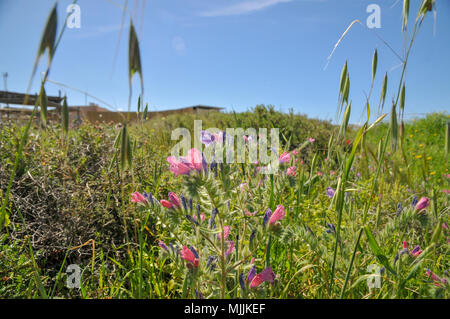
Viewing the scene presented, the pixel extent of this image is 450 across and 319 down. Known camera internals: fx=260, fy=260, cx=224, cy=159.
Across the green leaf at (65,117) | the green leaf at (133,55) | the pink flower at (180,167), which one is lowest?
the pink flower at (180,167)

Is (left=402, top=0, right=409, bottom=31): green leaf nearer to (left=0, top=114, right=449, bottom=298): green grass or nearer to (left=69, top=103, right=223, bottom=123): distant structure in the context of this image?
(left=0, top=114, right=449, bottom=298): green grass

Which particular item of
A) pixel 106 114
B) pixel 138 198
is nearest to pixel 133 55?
pixel 138 198

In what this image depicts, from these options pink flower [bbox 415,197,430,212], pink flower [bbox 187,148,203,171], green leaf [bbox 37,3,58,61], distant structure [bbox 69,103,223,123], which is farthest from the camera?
distant structure [bbox 69,103,223,123]

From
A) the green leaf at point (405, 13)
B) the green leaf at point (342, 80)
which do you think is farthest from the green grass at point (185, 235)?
the green leaf at point (405, 13)

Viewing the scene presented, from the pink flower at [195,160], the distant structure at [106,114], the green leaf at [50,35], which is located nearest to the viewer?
the green leaf at [50,35]

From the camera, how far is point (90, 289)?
1.22 metres

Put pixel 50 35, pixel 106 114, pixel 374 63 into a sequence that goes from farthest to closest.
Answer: pixel 106 114 → pixel 374 63 → pixel 50 35

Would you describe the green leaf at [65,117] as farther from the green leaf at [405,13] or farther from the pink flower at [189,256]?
the green leaf at [405,13]

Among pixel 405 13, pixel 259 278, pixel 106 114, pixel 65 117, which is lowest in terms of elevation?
pixel 259 278

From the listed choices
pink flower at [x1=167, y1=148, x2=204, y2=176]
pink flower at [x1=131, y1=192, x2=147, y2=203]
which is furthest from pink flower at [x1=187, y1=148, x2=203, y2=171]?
pink flower at [x1=131, y1=192, x2=147, y2=203]

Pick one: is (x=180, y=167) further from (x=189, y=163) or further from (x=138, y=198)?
(x=138, y=198)

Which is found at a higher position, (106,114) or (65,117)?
(106,114)
